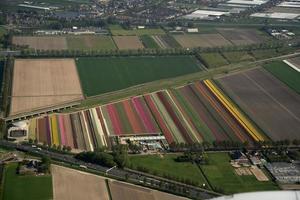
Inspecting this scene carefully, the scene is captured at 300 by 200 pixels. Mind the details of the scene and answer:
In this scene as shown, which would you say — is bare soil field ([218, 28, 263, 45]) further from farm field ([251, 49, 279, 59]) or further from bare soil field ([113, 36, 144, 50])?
bare soil field ([113, 36, 144, 50])

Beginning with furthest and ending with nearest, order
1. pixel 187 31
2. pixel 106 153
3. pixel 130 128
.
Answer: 1. pixel 187 31
2. pixel 130 128
3. pixel 106 153

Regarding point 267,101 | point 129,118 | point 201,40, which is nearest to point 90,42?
point 201,40

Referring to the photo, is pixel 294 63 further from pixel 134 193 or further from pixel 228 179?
pixel 134 193

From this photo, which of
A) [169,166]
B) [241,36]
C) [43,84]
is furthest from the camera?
[241,36]

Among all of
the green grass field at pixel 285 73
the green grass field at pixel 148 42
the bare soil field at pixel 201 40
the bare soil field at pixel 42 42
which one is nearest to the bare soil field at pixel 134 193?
the green grass field at pixel 285 73

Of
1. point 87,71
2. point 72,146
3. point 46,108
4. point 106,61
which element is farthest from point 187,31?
point 72,146

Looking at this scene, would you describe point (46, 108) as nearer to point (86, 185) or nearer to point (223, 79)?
point (86, 185)
